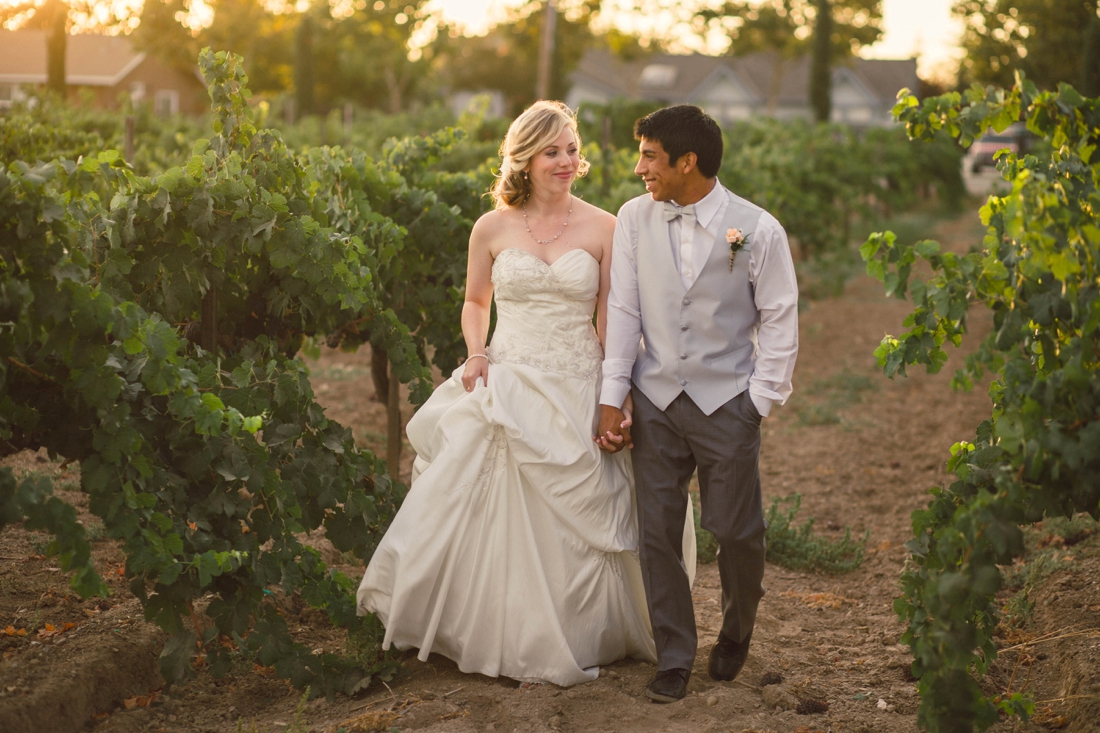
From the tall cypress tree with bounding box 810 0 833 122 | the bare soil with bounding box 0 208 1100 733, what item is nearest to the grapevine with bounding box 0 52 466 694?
the bare soil with bounding box 0 208 1100 733

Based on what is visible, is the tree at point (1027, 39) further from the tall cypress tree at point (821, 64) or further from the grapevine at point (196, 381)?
the grapevine at point (196, 381)

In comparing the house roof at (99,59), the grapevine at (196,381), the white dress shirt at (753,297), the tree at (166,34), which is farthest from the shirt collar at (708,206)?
the house roof at (99,59)

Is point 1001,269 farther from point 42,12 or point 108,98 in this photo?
point 108,98

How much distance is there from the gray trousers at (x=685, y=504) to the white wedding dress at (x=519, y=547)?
0.60 feet

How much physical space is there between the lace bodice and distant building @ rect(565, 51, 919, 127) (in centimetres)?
6840

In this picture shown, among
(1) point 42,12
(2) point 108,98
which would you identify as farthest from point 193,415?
(2) point 108,98

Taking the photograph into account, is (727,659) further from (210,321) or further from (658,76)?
(658,76)

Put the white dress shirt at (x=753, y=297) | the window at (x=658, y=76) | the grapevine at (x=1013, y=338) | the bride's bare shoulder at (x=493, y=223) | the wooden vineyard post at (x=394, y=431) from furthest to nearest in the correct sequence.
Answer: the window at (x=658, y=76) < the wooden vineyard post at (x=394, y=431) < the bride's bare shoulder at (x=493, y=223) < the white dress shirt at (x=753, y=297) < the grapevine at (x=1013, y=338)

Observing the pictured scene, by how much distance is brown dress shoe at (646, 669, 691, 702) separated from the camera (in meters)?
3.55

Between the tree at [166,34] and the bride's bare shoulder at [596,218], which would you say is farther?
the tree at [166,34]

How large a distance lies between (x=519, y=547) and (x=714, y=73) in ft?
240

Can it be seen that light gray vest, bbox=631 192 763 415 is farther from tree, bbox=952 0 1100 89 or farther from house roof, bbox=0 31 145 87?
house roof, bbox=0 31 145 87

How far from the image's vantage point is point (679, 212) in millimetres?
3596

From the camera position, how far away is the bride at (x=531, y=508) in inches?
147
